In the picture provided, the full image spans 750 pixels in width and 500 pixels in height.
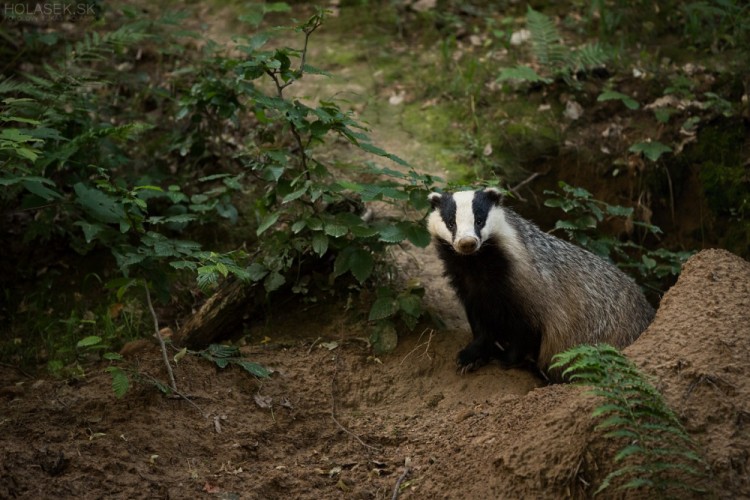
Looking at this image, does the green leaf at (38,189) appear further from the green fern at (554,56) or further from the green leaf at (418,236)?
the green fern at (554,56)

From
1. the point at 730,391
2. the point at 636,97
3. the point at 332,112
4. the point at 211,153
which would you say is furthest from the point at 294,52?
the point at 636,97

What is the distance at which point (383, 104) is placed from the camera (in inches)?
297

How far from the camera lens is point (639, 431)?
3053mm

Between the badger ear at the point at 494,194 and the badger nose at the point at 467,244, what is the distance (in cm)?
45

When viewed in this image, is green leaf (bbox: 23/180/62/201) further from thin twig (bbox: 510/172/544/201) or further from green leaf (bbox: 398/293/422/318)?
thin twig (bbox: 510/172/544/201)

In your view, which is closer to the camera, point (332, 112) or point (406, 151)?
point (332, 112)

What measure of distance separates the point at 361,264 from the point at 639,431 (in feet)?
7.93

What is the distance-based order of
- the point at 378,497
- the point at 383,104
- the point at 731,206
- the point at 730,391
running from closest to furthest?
the point at 730,391
the point at 378,497
the point at 731,206
the point at 383,104

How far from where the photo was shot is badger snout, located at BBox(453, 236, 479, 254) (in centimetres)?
464

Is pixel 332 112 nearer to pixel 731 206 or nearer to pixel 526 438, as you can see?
pixel 526 438

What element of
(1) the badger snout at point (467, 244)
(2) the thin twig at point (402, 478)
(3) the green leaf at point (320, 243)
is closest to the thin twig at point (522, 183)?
(1) the badger snout at point (467, 244)

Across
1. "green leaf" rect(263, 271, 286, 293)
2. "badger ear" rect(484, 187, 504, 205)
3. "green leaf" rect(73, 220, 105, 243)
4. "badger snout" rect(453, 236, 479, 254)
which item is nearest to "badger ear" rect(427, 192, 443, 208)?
"badger ear" rect(484, 187, 504, 205)

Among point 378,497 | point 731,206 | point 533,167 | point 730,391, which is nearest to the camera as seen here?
point 730,391

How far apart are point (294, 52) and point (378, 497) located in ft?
8.73
